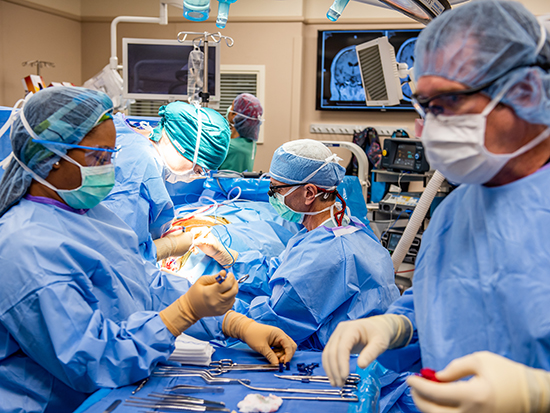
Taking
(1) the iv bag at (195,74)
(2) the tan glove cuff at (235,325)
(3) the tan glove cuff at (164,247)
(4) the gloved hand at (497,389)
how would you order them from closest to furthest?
(4) the gloved hand at (497,389) < (2) the tan glove cuff at (235,325) < (3) the tan glove cuff at (164,247) < (1) the iv bag at (195,74)

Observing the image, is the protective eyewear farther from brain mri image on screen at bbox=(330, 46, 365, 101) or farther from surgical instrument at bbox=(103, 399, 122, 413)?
brain mri image on screen at bbox=(330, 46, 365, 101)

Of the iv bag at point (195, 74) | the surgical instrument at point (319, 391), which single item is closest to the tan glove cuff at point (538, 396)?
the surgical instrument at point (319, 391)

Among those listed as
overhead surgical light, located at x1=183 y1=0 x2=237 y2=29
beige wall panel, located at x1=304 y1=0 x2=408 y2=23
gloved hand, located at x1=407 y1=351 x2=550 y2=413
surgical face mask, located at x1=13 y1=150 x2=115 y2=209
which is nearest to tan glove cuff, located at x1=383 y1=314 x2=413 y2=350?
gloved hand, located at x1=407 y1=351 x2=550 y2=413

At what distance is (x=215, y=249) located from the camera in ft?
7.54

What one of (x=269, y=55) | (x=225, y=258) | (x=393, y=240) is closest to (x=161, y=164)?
(x=225, y=258)

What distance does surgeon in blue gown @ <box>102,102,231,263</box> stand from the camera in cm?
195

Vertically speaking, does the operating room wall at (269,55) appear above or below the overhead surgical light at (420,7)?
above

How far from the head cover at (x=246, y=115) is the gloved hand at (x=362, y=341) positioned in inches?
127

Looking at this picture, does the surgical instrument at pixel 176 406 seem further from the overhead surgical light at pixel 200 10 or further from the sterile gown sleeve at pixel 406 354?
the overhead surgical light at pixel 200 10

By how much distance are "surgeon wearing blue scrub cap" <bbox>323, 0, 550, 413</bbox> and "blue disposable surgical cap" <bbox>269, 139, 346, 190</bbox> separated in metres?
0.98

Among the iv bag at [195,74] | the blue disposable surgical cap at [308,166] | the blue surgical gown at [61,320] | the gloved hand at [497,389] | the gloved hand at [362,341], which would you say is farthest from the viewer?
the iv bag at [195,74]

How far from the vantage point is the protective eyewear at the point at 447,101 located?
788 mm

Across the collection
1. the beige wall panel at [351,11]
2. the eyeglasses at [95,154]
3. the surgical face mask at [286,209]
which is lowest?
the surgical face mask at [286,209]

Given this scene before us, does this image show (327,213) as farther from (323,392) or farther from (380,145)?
(380,145)
